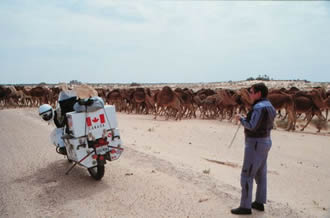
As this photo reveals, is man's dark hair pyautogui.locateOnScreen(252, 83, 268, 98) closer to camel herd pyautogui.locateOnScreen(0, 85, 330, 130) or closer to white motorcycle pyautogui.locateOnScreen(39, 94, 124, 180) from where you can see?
white motorcycle pyautogui.locateOnScreen(39, 94, 124, 180)

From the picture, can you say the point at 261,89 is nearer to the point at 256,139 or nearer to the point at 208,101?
the point at 256,139

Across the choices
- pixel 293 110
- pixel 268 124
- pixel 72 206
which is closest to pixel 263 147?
pixel 268 124

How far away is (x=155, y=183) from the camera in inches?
235

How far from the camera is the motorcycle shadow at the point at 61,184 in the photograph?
17.6ft

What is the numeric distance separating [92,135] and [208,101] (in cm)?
1628

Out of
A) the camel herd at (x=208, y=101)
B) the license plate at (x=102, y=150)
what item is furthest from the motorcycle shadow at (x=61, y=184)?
the camel herd at (x=208, y=101)

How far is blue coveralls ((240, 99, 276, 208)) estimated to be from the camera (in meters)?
4.27

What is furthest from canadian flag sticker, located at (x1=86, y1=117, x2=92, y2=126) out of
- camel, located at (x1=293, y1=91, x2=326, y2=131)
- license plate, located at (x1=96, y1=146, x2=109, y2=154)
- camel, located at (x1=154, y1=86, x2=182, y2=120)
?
camel, located at (x1=154, y1=86, x2=182, y2=120)

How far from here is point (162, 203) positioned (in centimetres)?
503

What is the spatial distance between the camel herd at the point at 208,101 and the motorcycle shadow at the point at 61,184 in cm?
480

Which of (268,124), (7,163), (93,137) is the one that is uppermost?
(268,124)

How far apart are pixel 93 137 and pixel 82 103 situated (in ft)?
2.29

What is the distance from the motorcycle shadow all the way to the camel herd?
4801 millimetres

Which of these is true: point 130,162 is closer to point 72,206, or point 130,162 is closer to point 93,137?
point 93,137
